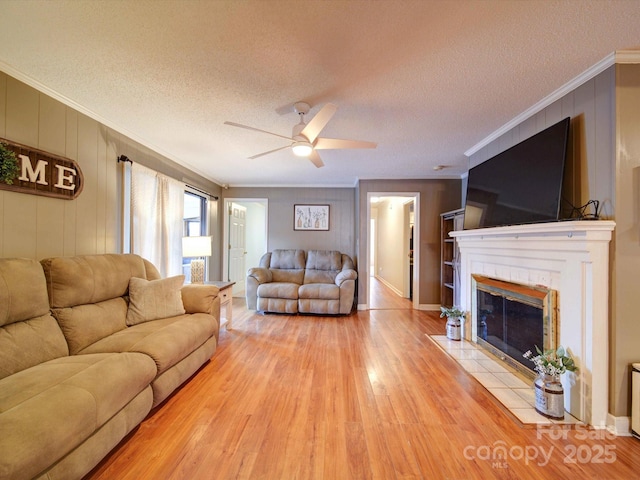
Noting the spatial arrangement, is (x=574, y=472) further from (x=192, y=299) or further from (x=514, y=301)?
(x=192, y=299)

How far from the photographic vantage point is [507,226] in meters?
2.34

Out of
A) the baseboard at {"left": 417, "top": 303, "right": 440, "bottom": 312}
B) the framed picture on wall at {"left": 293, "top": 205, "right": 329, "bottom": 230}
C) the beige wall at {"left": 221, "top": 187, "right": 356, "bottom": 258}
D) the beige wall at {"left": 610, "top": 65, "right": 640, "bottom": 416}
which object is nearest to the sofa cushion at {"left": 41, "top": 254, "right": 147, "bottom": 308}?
the beige wall at {"left": 221, "top": 187, "right": 356, "bottom": 258}

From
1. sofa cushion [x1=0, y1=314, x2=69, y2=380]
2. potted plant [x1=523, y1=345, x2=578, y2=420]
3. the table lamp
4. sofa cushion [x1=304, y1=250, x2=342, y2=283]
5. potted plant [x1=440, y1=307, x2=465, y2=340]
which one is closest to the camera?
sofa cushion [x1=0, y1=314, x2=69, y2=380]

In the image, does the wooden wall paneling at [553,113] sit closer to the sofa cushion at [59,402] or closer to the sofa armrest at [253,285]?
the sofa cushion at [59,402]

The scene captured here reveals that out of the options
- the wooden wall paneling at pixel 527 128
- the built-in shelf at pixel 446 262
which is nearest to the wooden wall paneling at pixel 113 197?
the wooden wall paneling at pixel 527 128

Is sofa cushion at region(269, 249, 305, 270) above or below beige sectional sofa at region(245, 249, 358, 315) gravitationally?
above

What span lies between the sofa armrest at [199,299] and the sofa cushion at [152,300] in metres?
0.07

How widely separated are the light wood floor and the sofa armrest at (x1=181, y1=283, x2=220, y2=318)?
1.78ft

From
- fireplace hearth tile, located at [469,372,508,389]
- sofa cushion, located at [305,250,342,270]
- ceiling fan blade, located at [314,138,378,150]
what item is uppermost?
ceiling fan blade, located at [314,138,378,150]

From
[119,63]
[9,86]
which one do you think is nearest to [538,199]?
[119,63]

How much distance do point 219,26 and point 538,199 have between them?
2584mm

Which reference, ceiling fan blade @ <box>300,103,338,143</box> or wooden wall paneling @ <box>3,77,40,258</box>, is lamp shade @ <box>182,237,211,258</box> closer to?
wooden wall paneling @ <box>3,77,40,258</box>

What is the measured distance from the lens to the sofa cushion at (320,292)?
423cm

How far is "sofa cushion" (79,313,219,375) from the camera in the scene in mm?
1773
